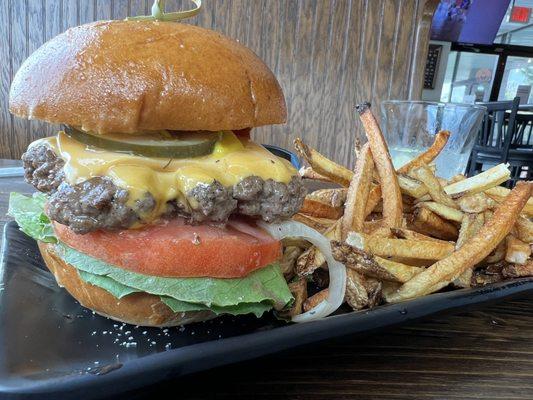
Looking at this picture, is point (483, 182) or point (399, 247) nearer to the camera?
point (399, 247)

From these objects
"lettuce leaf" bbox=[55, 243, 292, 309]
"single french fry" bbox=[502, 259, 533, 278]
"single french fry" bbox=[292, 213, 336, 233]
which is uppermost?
"single french fry" bbox=[292, 213, 336, 233]

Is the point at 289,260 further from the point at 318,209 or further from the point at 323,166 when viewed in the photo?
the point at 323,166

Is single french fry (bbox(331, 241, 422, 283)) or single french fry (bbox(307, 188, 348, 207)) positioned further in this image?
single french fry (bbox(307, 188, 348, 207))

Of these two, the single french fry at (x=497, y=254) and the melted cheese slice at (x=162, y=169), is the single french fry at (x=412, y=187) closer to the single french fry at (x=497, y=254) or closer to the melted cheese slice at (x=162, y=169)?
the single french fry at (x=497, y=254)

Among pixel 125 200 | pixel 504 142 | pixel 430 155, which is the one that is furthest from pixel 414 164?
pixel 504 142

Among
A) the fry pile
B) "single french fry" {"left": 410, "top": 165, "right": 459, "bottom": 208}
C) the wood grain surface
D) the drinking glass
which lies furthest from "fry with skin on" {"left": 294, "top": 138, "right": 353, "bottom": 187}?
the wood grain surface

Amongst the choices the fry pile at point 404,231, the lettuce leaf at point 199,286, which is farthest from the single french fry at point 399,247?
the lettuce leaf at point 199,286

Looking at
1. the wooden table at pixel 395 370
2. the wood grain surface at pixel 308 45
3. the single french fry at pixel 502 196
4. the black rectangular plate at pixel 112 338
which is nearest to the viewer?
the black rectangular plate at pixel 112 338

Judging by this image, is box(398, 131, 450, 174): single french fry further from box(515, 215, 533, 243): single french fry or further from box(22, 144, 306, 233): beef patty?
box(22, 144, 306, 233): beef patty
